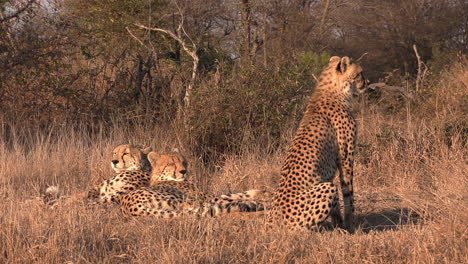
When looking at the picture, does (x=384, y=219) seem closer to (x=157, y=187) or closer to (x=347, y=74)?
(x=347, y=74)

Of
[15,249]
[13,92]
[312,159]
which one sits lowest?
[15,249]

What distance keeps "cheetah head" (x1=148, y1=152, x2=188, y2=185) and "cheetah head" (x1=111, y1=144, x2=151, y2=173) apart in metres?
0.39

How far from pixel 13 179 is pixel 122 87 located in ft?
10.3

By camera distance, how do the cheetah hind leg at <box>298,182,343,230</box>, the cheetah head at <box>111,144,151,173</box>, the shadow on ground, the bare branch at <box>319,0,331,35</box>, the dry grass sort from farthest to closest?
the bare branch at <box>319,0,331,35</box>, the cheetah head at <box>111,144,151,173</box>, the shadow on ground, the cheetah hind leg at <box>298,182,343,230</box>, the dry grass

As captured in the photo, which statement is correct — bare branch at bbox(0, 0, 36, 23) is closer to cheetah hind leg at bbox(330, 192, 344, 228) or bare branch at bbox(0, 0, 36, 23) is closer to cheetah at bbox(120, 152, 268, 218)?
cheetah at bbox(120, 152, 268, 218)

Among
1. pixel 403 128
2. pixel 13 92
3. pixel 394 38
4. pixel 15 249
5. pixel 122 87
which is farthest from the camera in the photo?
pixel 394 38

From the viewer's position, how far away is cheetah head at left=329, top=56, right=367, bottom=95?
4.99 meters

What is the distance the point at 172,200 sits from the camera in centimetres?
462

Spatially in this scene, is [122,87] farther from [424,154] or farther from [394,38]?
[394,38]

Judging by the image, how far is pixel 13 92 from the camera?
8.02 meters

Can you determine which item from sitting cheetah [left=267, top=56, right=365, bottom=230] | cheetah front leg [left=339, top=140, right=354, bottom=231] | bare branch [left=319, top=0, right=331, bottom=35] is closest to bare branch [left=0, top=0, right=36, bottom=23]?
sitting cheetah [left=267, top=56, right=365, bottom=230]

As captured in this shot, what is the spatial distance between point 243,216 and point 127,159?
143cm

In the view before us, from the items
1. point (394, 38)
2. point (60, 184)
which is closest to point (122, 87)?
point (60, 184)

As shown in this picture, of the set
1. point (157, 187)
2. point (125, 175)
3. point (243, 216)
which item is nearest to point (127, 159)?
point (125, 175)
